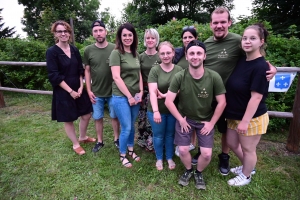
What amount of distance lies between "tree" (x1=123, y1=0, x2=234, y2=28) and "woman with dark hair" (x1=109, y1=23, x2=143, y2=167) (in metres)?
13.7

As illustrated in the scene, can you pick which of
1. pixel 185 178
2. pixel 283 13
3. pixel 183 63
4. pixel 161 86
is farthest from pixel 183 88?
pixel 283 13

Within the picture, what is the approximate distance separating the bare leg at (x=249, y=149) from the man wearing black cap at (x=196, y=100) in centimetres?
36

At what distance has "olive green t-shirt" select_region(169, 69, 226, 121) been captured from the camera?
225cm

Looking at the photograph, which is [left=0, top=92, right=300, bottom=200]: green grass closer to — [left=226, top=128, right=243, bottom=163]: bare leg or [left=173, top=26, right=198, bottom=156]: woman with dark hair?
[left=226, top=128, right=243, bottom=163]: bare leg

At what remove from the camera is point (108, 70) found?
10.0 ft

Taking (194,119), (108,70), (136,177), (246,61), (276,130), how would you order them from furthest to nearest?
(276,130) → (108,70) → (136,177) → (194,119) → (246,61)

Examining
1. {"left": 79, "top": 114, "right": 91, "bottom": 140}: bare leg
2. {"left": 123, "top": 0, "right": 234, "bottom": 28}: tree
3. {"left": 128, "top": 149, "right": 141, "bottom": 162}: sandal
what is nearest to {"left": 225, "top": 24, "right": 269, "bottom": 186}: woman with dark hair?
{"left": 128, "top": 149, "right": 141, "bottom": 162}: sandal

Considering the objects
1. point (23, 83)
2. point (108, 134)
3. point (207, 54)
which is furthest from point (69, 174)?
point (23, 83)

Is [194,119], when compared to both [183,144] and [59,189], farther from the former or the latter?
[59,189]

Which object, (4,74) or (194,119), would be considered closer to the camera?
(194,119)

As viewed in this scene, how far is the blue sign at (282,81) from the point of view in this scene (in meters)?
2.99

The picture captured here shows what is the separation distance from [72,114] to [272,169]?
9.64 ft

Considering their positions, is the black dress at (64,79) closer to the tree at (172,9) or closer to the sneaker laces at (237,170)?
the sneaker laces at (237,170)

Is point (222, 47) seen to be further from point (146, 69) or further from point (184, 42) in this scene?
point (146, 69)
